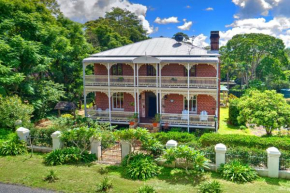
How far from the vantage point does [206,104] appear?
20.6 m

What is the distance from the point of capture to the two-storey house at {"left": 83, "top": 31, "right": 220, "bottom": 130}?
19141mm

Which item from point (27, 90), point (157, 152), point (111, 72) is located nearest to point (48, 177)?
point (157, 152)

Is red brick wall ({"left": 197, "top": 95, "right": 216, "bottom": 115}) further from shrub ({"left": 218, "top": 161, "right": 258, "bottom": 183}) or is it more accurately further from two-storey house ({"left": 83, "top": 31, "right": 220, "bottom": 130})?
shrub ({"left": 218, "top": 161, "right": 258, "bottom": 183})

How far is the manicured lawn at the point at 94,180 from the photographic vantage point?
9.22 metres

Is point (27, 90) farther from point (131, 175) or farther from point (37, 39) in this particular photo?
point (131, 175)


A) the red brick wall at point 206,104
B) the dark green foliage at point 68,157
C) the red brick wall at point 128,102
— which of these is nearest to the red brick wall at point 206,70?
the red brick wall at point 206,104

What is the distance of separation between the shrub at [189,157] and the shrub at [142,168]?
75cm

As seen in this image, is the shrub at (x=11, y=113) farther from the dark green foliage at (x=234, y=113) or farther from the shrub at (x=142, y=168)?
the dark green foliage at (x=234, y=113)

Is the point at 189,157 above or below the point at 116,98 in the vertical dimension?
below

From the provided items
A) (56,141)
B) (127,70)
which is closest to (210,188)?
(56,141)

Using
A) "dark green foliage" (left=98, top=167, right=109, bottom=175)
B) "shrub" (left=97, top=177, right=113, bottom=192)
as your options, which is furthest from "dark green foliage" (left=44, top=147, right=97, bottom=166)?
"shrub" (left=97, top=177, right=113, bottom=192)

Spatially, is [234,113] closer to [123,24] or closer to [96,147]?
[96,147]

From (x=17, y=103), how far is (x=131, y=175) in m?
9.88

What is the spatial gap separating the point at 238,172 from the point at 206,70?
11.7m
